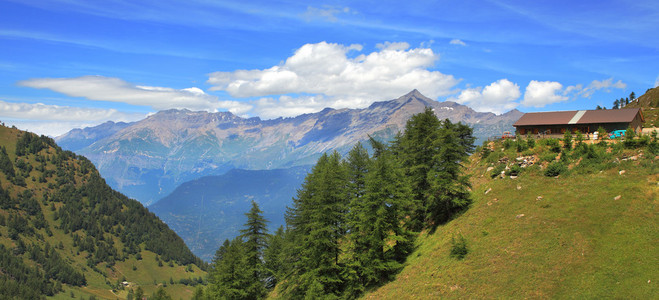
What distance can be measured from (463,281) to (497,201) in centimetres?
1465

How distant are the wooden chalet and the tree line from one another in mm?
30830

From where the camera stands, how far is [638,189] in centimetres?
3350

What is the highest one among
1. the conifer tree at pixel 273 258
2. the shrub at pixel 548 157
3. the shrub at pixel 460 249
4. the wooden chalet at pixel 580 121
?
the wooden chalet at pixel 580 121

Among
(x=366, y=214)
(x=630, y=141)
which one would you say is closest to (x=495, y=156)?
(x=630, y=141)

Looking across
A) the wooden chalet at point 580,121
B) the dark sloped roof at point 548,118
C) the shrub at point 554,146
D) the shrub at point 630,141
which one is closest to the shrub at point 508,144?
the shrub at point 554,146

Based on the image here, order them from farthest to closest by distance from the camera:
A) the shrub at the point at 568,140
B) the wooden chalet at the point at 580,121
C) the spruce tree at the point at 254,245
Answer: the wooden chalet at the point at 580,121 → the spruce tree at the point at 254,245 → the shrub at the point at 568,140

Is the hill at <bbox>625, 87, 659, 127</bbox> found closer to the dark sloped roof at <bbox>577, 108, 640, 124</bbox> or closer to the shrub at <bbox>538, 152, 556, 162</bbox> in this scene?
the dark sloped roof at <bbox>577, 108, 640, 124</bbox>

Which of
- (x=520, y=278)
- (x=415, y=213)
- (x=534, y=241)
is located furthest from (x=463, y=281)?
(x=415, y=213)

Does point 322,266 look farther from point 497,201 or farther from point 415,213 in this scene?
point 497,201

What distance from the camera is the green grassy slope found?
26.7 meters

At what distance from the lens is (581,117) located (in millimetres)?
63312

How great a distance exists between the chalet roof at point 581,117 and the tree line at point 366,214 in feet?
103

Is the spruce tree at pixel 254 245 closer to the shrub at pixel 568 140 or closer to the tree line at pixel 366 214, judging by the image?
the tree line at pixel 366 214

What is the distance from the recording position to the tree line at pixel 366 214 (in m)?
38.7
